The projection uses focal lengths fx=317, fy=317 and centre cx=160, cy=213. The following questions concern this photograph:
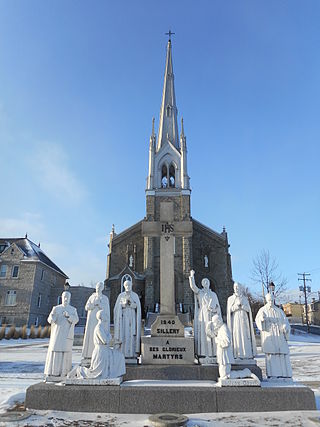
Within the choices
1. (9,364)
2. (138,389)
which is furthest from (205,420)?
(9,364)

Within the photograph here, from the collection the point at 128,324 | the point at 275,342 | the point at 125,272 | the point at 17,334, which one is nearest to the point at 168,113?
the point at 125,272

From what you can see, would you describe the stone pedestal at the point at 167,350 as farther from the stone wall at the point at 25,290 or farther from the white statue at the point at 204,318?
the stone wall at the point at 25,290

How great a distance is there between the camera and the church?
34000 millimetres

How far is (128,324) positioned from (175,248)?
2834cm

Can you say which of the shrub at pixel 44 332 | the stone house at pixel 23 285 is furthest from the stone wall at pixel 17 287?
the shrub at pixel 44 332

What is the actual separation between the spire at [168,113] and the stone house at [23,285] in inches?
843

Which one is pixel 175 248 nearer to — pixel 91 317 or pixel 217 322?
pixel 91 317

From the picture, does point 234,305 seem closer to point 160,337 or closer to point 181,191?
point 160,337

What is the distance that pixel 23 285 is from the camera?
32625mm

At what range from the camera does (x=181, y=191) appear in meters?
38.9

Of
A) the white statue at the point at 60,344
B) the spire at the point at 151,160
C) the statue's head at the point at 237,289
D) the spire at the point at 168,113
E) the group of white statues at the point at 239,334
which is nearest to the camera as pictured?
the group of white statues at the point at 239,334

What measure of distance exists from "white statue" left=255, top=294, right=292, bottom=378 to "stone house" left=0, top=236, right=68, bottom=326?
29.5 m

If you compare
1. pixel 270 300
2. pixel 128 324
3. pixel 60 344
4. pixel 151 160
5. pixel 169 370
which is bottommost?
pixel 169 370

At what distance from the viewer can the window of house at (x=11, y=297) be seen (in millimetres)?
32156
